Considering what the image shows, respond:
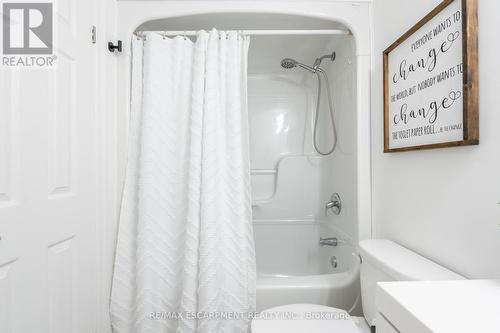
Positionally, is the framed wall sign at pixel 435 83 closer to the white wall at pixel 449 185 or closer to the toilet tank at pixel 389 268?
the white wall at pixel 449 185

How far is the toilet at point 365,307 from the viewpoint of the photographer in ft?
3.05

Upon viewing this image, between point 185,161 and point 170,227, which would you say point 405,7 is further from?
point 170,227

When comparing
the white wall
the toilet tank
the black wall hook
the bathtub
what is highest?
the black wall hook

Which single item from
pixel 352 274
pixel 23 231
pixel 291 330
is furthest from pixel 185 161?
pixel 352 274

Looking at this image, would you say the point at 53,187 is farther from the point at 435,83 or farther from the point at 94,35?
the point at 435,83

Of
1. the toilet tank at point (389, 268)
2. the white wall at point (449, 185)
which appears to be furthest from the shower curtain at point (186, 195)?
the white wall at point (449, 185)

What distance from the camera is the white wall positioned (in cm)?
75

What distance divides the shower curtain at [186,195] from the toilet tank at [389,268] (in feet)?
1.68

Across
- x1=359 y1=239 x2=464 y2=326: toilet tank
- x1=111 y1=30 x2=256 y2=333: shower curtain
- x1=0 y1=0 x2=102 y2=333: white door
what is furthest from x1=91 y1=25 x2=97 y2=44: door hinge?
x1=359 y1=239 x2=464 y2=326: toilet tank

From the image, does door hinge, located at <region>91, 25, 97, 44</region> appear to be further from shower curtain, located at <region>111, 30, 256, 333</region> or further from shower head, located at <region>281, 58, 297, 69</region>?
shower head, located at <region>281, 58, 297, 69</region>

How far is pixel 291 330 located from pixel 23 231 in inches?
37.1

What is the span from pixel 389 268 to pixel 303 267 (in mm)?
1337

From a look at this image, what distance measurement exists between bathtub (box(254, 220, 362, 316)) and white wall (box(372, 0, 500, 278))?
13.3 inches

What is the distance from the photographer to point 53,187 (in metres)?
1.00
